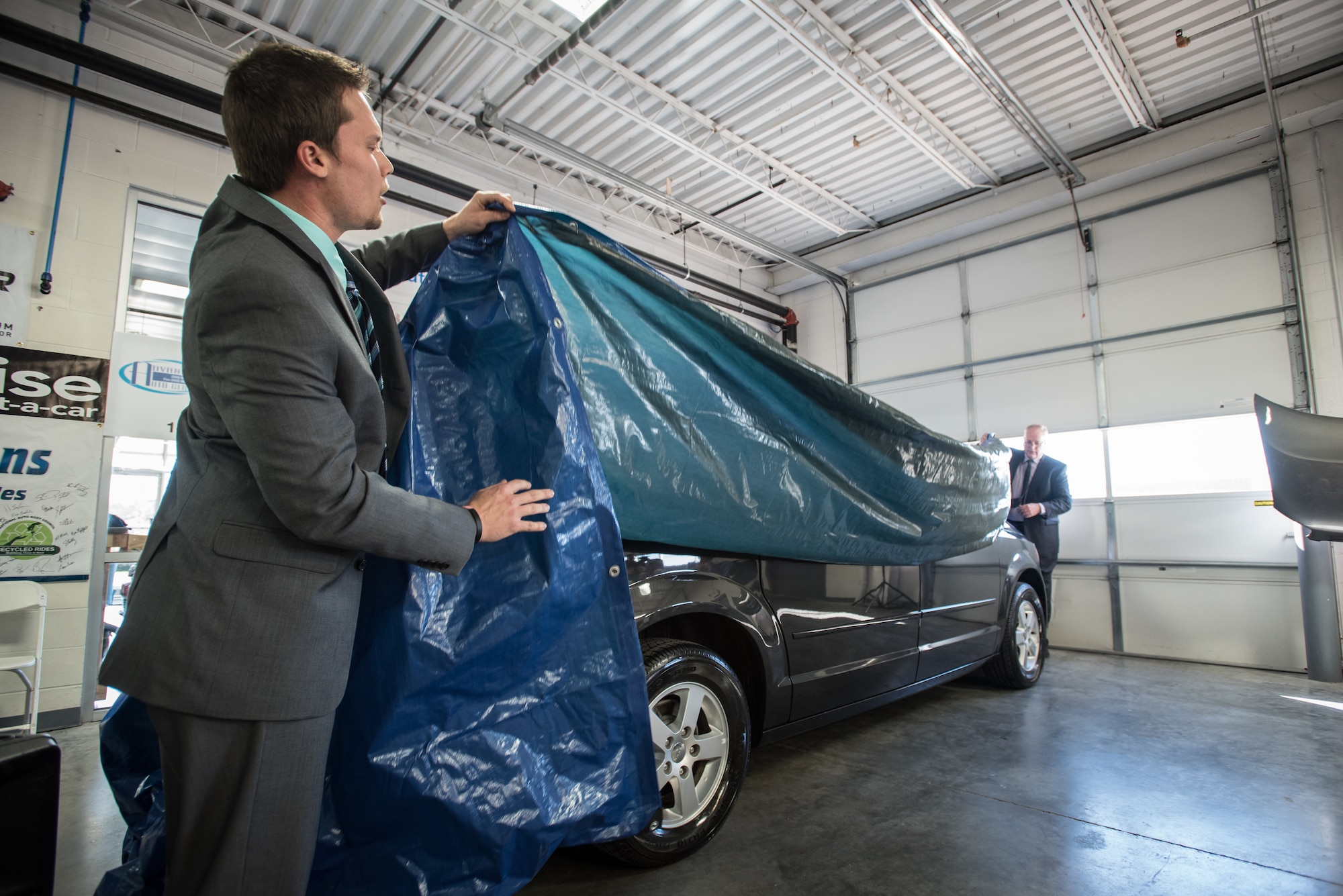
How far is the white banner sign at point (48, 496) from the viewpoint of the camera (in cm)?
396

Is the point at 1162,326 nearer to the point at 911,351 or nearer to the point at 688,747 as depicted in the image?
the point at 911,351

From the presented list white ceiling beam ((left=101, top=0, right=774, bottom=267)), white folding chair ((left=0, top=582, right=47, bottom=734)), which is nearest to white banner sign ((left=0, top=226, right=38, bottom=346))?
white folding chair ((left=0, top=582, right=47, bottom=734))

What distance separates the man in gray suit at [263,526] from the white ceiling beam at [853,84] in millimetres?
4482

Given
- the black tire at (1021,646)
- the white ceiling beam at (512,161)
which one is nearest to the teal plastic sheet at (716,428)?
the black tire at (1021,646)

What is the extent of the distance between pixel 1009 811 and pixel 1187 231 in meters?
6.57

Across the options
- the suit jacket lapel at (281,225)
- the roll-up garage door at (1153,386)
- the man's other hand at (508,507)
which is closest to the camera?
the suit jacket lapel at (281,225)

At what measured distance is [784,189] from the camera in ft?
24.9

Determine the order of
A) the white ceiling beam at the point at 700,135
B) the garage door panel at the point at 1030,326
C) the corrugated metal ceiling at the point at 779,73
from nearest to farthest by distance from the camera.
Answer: the corrugated metal ceiling at the point at 779,73 < the white ceiling beam at the point at 700,135 < the garage door panel at the point at 1030,326

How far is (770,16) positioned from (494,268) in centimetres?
414

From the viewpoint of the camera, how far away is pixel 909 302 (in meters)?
8.68

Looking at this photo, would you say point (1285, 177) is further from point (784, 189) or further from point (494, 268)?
point (494, 268)

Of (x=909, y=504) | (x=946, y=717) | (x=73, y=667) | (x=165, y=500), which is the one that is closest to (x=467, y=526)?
(x=165, y=500)

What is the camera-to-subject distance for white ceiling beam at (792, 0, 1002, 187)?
198 inches

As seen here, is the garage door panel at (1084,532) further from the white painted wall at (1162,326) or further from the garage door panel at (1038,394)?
the garage door panel at (1038,394)
